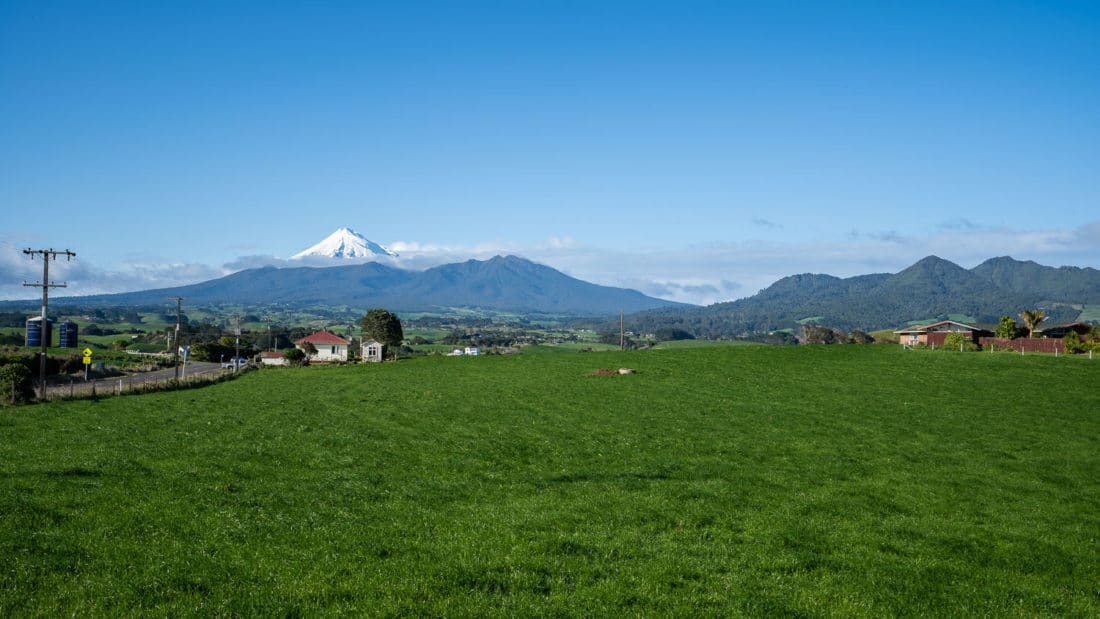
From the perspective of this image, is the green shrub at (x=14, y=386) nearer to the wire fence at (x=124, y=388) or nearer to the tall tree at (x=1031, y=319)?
the wire fence at (x=124, y=388)

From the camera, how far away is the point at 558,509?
761 inches

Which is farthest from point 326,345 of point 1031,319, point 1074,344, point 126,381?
point 1074,344

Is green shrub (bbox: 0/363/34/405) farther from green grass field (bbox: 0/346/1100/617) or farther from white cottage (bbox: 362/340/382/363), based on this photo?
white cottage (bbox: 362/340/382/363)

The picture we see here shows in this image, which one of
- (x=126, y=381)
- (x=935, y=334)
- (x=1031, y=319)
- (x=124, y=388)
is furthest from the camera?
(x=935, y=334)

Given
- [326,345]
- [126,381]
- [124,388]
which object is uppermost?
[326,345]

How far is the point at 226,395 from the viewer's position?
54.8 meters

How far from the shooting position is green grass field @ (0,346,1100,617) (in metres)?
13.0

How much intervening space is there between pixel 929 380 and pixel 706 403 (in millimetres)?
21662

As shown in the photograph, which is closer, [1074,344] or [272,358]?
[1074,344]

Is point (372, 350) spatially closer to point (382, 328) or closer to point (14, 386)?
point (382, 328)

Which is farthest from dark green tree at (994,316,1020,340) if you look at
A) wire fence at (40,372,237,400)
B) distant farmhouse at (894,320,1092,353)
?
wire fence at (40,372,237,400)

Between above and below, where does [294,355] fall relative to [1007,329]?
below

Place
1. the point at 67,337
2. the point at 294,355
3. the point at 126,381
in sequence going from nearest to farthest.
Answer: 1. the point at 126,381
2. the point at 294,355
3. the point at 67,337

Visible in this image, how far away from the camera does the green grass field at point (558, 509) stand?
42.8 ft
